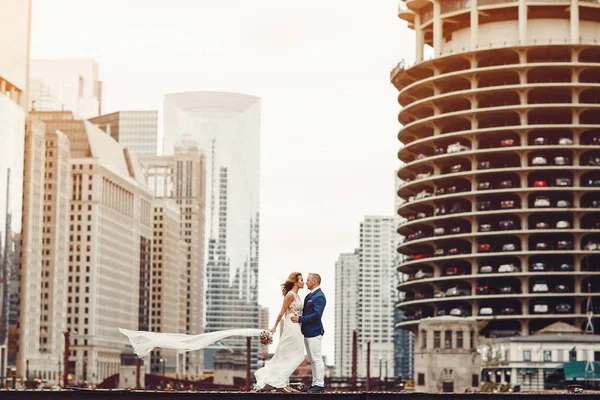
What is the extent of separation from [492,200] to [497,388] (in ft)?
118

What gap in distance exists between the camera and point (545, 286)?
14788cm

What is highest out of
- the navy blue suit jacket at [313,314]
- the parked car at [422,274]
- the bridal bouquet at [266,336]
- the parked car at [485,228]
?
the parked car at [485,228]

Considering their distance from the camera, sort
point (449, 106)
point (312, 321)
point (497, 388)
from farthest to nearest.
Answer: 1. point (449, 106)
2. point (497, 388)
3. point (312, 321)

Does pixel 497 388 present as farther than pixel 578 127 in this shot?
No

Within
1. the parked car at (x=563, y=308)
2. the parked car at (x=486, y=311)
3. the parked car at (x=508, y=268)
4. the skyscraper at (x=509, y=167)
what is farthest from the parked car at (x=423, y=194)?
the parked car at (x=563, y=308)

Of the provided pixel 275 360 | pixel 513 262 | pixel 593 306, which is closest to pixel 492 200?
pixel 513 262

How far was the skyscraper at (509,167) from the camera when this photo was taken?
486 ft

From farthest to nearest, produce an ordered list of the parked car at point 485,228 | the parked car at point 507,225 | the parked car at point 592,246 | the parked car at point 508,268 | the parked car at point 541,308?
the parked car at point 485,228 < the parked car at point 507,225 < the parked car at point 592,246 < the parked car at point 508,268 < the parked car at point 541,308

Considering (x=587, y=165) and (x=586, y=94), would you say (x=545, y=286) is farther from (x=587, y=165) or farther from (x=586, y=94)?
(x=586, y=94)

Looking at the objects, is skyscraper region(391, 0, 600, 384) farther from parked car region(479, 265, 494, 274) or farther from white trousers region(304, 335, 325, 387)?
white trousers region(304, 335, 325, 387)

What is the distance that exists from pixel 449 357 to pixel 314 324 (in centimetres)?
10817

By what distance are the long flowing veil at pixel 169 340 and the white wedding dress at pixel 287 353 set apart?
727 millimetres

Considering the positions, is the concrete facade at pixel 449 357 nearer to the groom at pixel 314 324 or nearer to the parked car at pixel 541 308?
the parked car at pixel 541 308

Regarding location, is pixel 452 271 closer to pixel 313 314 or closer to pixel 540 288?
pixel 540 288
